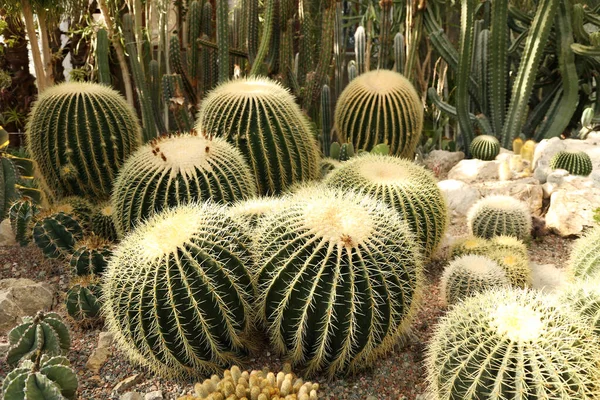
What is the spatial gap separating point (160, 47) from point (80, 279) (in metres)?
3.01

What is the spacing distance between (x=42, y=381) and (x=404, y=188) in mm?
1898

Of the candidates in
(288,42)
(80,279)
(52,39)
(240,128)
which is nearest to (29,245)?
(80,279)

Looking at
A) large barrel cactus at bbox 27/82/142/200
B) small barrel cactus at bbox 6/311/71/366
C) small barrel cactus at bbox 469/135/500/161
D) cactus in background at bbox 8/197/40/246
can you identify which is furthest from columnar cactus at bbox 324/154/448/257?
small barrel cactus at bbox 469/135/500/161

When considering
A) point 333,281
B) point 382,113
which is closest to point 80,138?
point 333,281

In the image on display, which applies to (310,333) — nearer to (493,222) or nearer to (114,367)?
(114,367)

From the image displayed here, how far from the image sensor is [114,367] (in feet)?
7.95

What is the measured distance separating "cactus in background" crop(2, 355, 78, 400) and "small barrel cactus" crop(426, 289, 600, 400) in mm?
1255

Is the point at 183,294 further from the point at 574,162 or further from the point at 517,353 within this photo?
the point at 574,162

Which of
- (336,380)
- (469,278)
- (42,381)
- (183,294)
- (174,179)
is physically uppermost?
(174,179)

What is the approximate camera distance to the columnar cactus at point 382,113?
4578 millimetres

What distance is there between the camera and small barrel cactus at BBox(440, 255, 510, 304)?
8.97ft

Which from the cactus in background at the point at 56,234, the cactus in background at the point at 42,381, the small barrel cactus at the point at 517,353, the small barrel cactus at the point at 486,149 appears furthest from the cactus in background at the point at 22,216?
the small barrel cactus at the point at 486,149

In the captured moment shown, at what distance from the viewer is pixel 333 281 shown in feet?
6.95

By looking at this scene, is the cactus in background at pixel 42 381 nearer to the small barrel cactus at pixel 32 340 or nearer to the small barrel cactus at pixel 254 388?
the small barrel cactus at pixel 32 340
